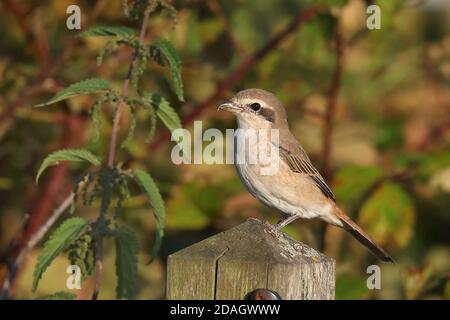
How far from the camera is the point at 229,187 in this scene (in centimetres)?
616

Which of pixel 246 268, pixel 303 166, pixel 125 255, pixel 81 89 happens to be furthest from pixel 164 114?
pixel 303 166

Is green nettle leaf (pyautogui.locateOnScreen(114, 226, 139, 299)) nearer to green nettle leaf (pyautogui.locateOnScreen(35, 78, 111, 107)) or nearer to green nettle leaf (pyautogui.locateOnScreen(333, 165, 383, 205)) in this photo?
green nettle leaf (pyautogui.locateOnScreen(35, 78, 111, 107))

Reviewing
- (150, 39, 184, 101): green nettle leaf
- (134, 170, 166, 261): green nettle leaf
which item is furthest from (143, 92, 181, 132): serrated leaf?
(134, 170, 166, 261): green nettle leaf

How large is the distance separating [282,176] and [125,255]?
1.57 meters

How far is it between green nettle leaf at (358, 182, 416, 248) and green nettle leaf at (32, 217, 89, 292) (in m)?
2.33

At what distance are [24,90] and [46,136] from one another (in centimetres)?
94

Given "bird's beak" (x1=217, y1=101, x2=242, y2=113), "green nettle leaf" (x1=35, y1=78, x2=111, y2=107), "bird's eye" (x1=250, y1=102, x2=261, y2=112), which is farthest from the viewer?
"bird's eye" (x1=250, y1=102, x2=261, y2=112)

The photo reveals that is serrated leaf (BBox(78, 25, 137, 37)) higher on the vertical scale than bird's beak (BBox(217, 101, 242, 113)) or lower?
lower

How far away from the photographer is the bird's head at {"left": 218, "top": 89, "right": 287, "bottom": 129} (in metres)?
5.27

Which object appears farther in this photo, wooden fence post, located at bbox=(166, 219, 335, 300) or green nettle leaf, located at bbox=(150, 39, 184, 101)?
green nettle leaf, located at bbox=(150, 39, 184, 101)

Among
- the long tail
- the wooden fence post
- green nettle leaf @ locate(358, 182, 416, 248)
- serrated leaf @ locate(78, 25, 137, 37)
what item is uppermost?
serrated leaf @ locate(78, 25, 137, 37)

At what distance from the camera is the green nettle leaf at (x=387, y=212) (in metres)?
5.65

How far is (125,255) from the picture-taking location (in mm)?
3979
